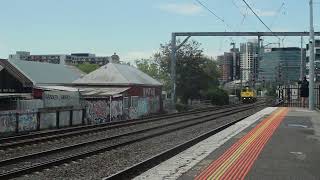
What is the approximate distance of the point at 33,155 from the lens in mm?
17719

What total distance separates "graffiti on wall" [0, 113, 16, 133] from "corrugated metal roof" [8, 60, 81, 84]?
30421mm

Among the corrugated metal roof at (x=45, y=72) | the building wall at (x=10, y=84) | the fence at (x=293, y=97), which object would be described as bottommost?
the fence at (x=293, y=97)

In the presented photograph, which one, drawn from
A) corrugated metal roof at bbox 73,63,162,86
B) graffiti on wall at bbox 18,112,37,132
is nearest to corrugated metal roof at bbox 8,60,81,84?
corrugated metal roof at bbox 73,63,162,86

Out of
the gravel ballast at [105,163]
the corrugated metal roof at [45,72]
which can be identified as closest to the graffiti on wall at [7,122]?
the gravel ballast at [105,163]

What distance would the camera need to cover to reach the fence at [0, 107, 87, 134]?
28.7 meters

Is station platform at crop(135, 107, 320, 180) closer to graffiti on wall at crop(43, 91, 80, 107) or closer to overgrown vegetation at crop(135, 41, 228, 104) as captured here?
graffiti on wall at crop(43, 91, 80, 107)

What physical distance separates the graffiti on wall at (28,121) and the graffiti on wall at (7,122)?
646mm

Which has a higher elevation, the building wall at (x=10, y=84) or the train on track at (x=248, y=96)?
the building wall at (x=10, y=84)

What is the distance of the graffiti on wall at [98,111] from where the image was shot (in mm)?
41125

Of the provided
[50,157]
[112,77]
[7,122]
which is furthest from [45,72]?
[50,157]

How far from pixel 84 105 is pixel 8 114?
38.7 feet

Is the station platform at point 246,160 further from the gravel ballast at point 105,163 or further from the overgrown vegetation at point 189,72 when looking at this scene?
the overgrown vegetation at point 189,72

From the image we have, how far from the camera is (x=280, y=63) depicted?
357 feet

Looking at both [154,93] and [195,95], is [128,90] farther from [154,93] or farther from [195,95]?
[195,95]
